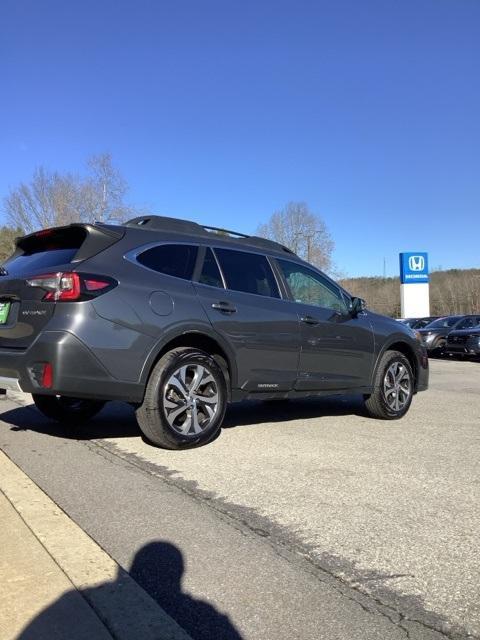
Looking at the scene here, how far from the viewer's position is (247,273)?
19.3ft

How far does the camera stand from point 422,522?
3.59 m

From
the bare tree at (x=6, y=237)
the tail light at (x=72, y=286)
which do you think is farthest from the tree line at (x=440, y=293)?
the tail light at (x=72, y=286)

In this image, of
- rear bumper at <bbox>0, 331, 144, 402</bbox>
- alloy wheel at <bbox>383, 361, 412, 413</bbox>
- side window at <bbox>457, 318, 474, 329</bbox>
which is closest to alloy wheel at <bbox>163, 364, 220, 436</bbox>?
rear bumper at <bbox>0, 331, 144, 402</bbox>

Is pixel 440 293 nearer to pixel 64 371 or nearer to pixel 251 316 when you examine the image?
pixel 251 316

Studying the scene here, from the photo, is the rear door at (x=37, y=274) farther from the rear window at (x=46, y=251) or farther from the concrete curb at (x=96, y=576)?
the concrete curb at (x=96, y=576)

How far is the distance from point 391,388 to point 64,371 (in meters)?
4.04

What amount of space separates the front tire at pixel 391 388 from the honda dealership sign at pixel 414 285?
28.7 m

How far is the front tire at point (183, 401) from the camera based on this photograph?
489 cm

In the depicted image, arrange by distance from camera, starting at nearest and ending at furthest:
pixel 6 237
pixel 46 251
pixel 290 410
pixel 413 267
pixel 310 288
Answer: pixel 46 251 → pixel 310 288 → pixel 290 410 → pixel 413 267 → pixel 6 237

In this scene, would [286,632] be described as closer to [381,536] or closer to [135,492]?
[381,536]

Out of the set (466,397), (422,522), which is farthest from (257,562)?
(466,397)

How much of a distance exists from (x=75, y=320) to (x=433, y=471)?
9.92 feet

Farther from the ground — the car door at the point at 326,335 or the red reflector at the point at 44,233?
the red reflector at the point at 44,233

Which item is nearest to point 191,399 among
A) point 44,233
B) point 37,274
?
point 37,274
